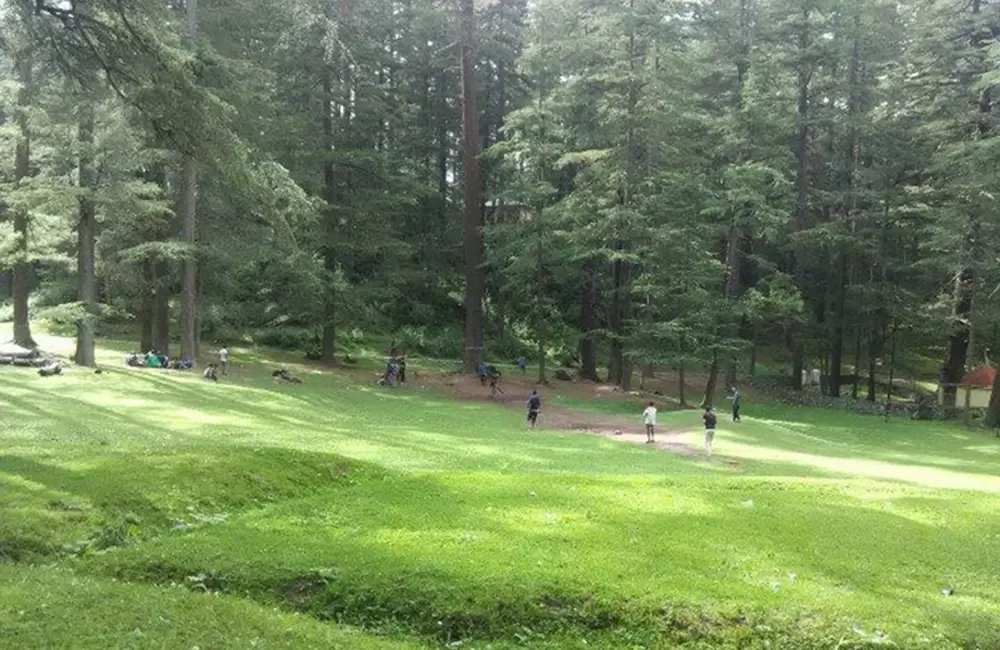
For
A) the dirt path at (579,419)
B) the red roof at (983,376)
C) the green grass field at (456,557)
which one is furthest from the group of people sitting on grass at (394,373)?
the red roof at (983,376)

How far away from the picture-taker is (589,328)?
4406 centimetres

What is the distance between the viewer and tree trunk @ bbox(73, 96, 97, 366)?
2562cm

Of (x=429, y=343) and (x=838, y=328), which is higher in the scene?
(x=838, y=328)

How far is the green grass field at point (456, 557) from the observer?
23.4 feet

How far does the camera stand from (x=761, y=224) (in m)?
36.6

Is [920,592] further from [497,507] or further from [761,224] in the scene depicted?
[761,224]

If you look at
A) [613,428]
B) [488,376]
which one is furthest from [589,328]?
[613,428]

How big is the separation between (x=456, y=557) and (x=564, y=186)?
128ft

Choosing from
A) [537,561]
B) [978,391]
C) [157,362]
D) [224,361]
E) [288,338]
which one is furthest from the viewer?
[288,338]

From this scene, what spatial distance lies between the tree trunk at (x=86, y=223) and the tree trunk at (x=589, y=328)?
21.8 meters

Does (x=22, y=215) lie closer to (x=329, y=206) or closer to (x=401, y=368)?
(x=329, y=206)

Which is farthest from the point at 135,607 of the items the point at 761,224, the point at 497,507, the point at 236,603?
the point at 761,224

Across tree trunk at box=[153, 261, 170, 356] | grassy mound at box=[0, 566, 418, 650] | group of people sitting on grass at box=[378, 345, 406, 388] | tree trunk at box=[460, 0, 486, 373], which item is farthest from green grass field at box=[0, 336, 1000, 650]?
tree trunk at box=[460, 0, 486, 373]

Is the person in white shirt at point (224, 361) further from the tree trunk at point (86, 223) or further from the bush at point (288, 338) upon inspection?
the bush at point (288, 338)
